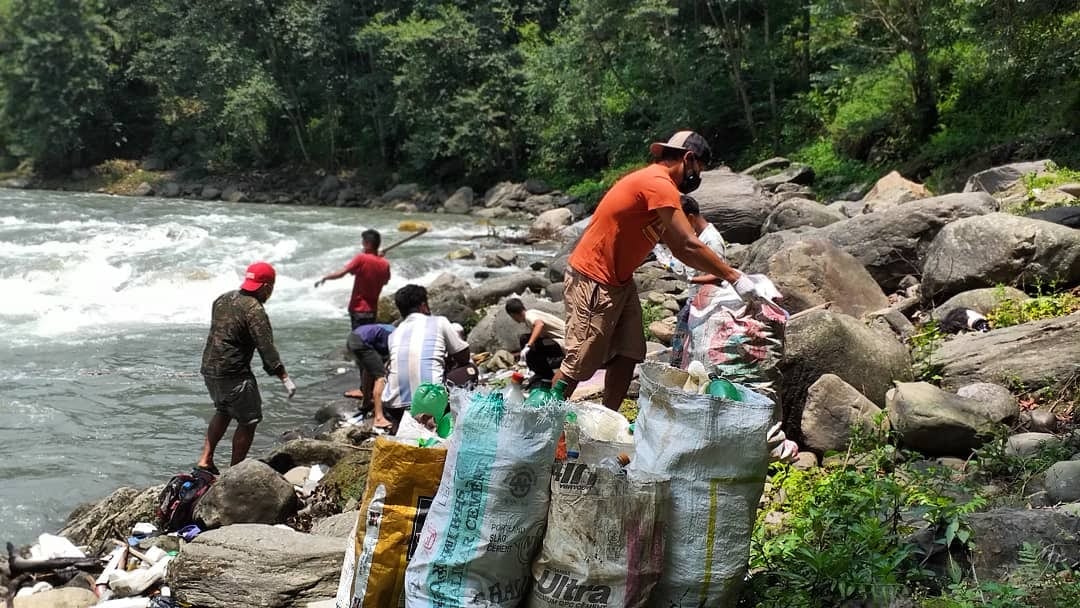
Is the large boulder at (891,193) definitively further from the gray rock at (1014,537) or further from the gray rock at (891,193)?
the gray rock at (1014,537)

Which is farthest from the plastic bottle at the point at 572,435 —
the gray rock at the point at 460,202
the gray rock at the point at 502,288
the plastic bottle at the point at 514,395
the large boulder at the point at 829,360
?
the gray rock at the point at 460,202

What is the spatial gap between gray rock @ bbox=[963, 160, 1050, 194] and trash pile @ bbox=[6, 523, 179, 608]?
Result: 10312 mm

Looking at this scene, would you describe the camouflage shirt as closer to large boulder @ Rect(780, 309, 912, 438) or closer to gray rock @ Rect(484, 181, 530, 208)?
large boulder @ Rect(780, 309, 912, 438)

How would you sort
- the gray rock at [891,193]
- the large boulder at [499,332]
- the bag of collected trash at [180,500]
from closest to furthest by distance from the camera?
the bag of collected trash at [180,500]
the large boulder at [499,332]
the gray rock at [891,193]

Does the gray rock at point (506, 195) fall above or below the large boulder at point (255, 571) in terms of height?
below

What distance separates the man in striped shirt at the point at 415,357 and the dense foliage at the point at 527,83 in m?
9.48

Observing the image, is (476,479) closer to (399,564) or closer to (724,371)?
(399,564)

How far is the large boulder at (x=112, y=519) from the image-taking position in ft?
16.6

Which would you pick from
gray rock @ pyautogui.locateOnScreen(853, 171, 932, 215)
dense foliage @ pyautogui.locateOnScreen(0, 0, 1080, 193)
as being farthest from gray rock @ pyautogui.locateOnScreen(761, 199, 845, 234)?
dense foliage @ pyautogui.locateOnScreen(0, 0, 1080, 193)

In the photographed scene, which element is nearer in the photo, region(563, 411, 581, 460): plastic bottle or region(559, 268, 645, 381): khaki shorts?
region(563, 411, 581, 460): plastic bottle

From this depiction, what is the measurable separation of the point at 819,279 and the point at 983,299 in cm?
115

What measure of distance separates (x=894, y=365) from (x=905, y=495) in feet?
6.43

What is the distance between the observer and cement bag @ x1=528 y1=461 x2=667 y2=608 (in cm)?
274

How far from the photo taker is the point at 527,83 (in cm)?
3178
